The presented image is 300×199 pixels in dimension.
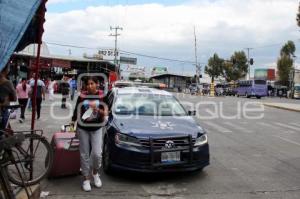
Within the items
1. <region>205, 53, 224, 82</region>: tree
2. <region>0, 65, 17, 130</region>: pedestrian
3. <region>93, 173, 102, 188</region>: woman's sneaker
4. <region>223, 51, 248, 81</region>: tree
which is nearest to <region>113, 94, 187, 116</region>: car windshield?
<region>93, 173, 102, 188</region>: woman's sneaker

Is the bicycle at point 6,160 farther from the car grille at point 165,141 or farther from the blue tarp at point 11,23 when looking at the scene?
the car grille at point 165,141

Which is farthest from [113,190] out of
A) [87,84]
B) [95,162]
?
[87,84]

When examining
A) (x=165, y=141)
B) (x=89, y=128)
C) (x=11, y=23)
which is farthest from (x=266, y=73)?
(x=11, y=23)

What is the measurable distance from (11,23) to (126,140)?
3308mm

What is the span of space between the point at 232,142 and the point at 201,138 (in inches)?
209

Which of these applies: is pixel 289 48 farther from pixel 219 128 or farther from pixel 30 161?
pixel 30 161

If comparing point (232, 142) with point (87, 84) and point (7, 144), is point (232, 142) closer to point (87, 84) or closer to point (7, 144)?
point (87, 84)

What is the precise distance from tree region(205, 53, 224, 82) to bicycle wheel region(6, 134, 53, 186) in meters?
100

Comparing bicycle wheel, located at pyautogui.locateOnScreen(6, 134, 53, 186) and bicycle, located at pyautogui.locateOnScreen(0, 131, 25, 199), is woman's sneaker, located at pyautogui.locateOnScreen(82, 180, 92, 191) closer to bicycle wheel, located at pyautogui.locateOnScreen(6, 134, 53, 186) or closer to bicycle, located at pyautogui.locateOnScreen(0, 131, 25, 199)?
bicycle wheel, located at pyautogui.locateOnScreen(6, 134, 53, 186)

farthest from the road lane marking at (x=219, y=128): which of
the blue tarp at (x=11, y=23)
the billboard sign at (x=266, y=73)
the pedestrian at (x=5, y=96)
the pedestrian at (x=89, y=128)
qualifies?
the billboard sign at (x=266, y=73)

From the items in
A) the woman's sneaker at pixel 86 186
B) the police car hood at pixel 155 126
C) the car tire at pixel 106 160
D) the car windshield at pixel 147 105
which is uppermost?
the car windshield at pixel 147 105

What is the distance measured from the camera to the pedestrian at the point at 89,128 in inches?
299

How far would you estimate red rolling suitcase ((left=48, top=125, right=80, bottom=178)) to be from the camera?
8008mm

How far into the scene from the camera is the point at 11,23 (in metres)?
5.49
